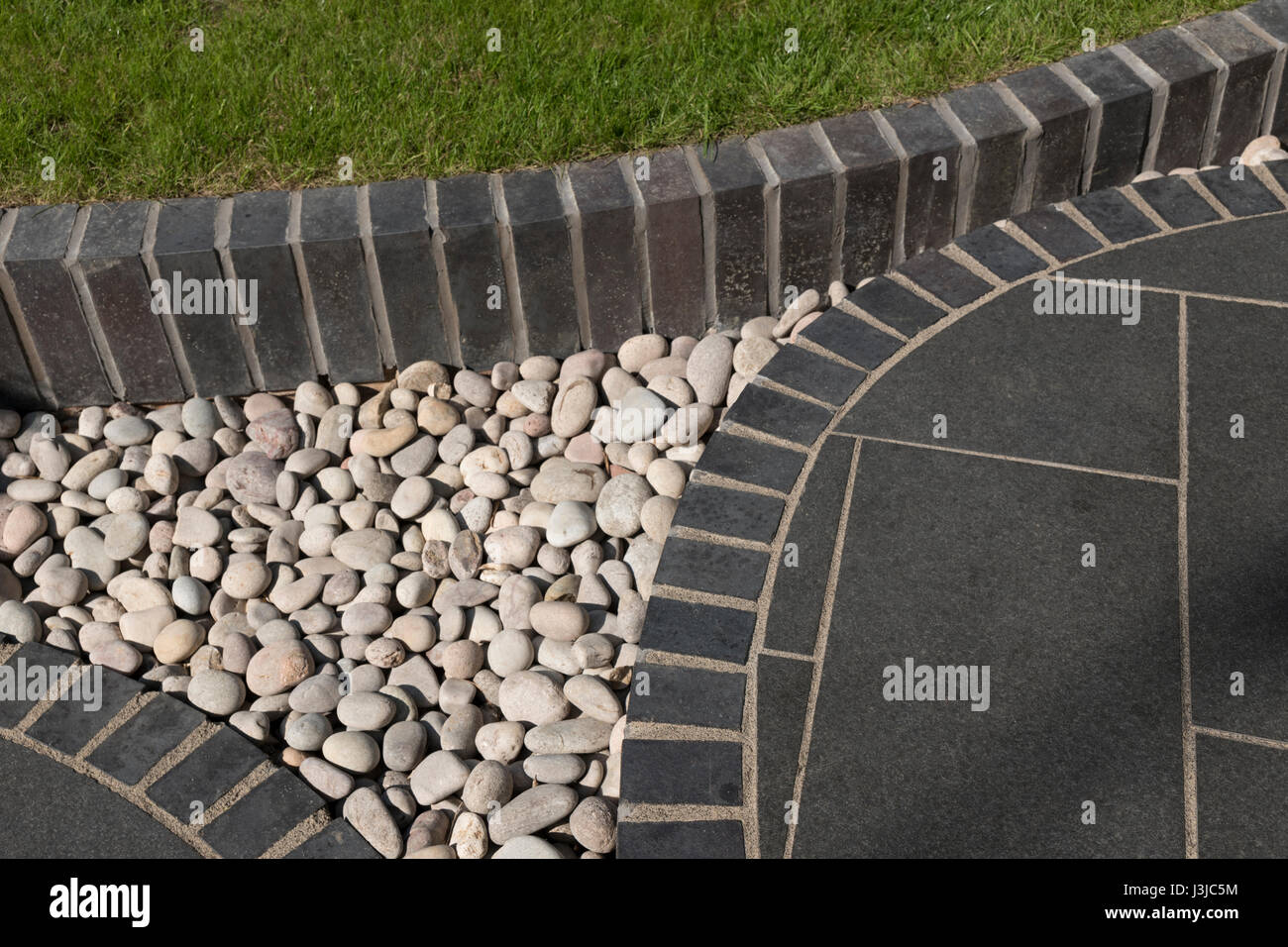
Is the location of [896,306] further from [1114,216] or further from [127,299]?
[127,299]

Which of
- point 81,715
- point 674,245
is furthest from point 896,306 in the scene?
point 81,715

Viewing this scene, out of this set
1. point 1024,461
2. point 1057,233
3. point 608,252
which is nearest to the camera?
point 1024,461

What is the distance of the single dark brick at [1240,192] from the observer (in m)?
2.94

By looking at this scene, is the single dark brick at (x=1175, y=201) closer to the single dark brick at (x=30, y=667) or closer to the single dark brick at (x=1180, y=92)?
the single dark brick at (x=1180, y=92)

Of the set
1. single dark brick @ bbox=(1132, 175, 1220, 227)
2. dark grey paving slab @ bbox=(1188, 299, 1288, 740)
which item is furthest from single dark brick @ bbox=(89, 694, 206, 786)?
single dark brick @ bbox=(1132, 175, 1220, 227)

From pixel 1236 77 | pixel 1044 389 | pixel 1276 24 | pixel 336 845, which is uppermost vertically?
pixel 1276 24

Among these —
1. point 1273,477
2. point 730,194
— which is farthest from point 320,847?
point 1273,477

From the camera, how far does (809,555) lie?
89.8 inches

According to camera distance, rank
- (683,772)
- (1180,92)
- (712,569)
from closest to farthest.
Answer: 1. (683,772)
2. (712,569)
3. (1180,92)

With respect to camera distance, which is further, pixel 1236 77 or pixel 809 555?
pixel 1236 77

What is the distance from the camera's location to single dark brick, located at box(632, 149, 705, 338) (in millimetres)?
2777

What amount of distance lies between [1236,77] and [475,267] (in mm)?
2007

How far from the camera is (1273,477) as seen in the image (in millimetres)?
2336

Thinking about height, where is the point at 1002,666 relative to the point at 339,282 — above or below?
below
